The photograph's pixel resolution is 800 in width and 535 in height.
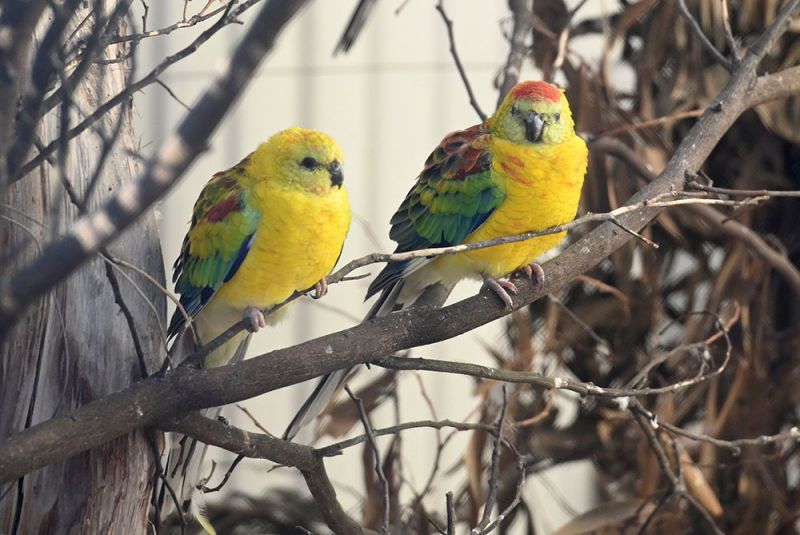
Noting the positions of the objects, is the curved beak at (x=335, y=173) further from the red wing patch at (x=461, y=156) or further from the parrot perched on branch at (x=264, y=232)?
the red wing patch at (x=461, y=156)

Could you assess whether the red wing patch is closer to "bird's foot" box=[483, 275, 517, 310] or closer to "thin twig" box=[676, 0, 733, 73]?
"bird's foot" box=[483, 275, 517, 310]

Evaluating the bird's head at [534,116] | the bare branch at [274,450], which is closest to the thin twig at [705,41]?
the bird's head at [534,116]

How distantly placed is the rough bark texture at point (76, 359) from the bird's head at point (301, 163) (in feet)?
0.86

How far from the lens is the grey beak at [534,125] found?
1.64m

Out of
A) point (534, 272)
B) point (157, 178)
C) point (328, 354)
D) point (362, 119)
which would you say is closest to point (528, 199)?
point (534, 272)

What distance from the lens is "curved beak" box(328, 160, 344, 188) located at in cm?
160

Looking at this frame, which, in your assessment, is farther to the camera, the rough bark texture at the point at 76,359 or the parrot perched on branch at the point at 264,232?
the parrot perched on branch at the point at 264,232

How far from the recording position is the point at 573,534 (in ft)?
6.63

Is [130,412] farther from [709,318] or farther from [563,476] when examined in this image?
[563,476]

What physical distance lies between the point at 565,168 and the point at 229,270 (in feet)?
1.93

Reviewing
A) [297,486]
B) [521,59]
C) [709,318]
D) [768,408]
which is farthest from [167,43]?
[768,408]

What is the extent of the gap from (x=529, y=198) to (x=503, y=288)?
18 centimetres

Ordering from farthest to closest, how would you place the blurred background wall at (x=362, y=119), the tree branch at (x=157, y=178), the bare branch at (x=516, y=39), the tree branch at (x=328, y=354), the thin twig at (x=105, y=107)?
the blurred background wall at (x=362, y=119) → the bare branch at (x=516, y=39) → the tree branch at (x=328, y=354) → the thin twig at (x=105, y=107) → the tree branch at (x=157, y=178)

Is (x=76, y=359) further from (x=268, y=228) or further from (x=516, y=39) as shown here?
(x=516, y=39)
